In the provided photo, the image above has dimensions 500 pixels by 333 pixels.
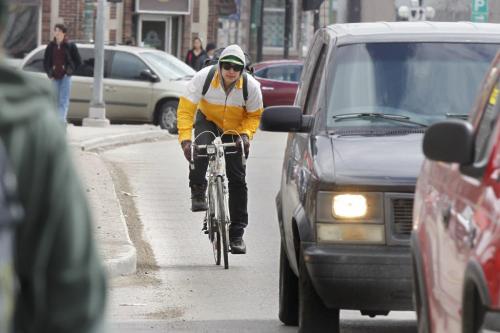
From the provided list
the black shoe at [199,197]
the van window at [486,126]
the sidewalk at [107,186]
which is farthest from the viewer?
the black shoe at [199,197]

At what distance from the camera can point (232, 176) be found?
12.4 meters

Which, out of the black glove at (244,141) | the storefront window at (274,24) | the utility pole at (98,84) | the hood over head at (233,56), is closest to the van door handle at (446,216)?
the hood over head at (233,56)

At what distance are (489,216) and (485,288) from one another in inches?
10.5

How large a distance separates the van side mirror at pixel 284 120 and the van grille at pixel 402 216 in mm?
1092

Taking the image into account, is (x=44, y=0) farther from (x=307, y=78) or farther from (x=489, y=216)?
(x=489, y=216)

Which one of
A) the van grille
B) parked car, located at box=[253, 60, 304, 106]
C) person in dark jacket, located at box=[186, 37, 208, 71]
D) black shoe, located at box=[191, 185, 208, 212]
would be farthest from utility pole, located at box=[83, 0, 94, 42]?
the van grille

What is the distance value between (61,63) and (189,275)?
15149 mm

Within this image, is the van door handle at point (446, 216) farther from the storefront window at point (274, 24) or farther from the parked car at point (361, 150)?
the storefront window at point (274, 24)

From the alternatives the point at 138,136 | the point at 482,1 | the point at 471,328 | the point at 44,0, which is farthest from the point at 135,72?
the point at 471,328

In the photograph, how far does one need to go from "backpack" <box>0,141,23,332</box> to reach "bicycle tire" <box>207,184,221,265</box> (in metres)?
9.97

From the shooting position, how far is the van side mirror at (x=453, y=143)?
5.18 m

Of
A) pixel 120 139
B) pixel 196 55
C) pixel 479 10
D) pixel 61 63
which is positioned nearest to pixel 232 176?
pixel 120 139

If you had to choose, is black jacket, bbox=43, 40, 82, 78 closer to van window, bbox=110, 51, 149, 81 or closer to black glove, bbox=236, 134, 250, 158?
van window, bbox=110, 51, 149, 81

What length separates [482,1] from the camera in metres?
36.5
